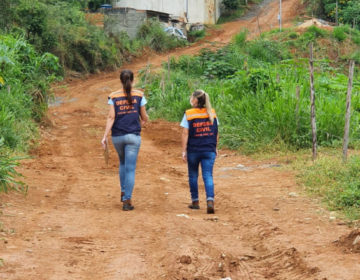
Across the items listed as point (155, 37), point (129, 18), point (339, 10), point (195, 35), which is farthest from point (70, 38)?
point (339, 10)

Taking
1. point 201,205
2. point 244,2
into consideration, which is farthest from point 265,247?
point 244,2

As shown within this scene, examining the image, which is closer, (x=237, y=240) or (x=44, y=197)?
(x=237, y=240)

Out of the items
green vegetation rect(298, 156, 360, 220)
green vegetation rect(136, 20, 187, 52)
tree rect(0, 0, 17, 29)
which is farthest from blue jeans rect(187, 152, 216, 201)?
green vegetation rect(136, 20, 187, 52)

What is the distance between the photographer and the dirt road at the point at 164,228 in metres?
5.00

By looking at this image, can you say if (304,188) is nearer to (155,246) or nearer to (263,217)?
(263,217)

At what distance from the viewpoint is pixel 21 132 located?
1262 centimetres

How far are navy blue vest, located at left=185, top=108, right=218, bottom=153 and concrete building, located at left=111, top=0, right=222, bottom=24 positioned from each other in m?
34.5

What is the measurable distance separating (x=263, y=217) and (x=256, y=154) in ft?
15.8

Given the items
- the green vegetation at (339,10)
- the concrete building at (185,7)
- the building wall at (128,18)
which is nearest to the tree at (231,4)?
the concrete building at (185,7)

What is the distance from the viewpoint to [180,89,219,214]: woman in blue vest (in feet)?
24.2

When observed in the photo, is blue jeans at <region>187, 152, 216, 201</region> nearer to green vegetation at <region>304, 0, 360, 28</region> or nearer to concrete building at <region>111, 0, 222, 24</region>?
green vegetation at <region>304, 0, 360, 28</region>

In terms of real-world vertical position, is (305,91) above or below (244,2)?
below

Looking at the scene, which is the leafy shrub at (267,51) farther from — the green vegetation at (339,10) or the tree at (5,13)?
the tree at (5,13)

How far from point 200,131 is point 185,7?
38.4m
